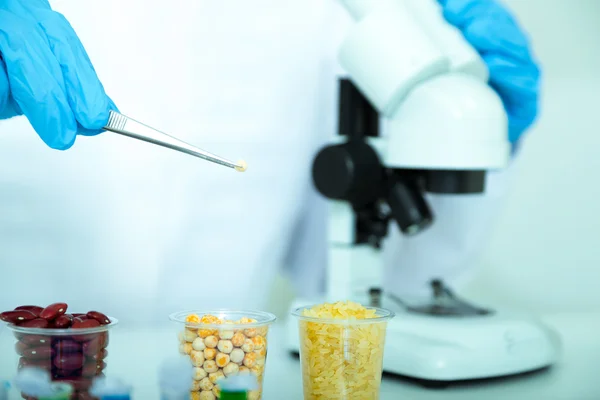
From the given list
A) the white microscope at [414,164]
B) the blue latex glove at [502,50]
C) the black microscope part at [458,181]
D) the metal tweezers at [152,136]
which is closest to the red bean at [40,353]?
the metal tweezers at [152,136]

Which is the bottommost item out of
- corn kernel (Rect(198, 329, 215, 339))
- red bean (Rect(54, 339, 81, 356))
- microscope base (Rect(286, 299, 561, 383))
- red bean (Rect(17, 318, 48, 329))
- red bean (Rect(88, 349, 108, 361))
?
microscope base (Rect(286, 299, 561, 383))

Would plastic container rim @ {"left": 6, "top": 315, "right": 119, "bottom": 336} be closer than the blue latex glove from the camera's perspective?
Yes

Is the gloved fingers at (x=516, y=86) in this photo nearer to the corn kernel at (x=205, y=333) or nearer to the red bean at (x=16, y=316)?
the corn kernel at (x=205, y=333)

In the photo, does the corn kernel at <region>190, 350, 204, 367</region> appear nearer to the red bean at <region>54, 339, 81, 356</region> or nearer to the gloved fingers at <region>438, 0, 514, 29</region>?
the red bean at <region>54, 339, 81, 356</region>

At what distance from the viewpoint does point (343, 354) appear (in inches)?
30.6

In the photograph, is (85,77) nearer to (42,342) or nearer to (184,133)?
(42,342)

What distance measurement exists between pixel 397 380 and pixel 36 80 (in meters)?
0.65

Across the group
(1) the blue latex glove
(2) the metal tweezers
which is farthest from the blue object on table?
(1) the blue latex glove

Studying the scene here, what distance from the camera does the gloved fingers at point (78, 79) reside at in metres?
0.84

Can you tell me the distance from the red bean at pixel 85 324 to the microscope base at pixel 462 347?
463 millimetres

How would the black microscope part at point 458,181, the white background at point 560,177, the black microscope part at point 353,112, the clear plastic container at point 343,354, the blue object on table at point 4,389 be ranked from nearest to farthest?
1. the blue object on table at point 4,389
2. the clear plastic container at point 343,354
3. the black microscope part at point 458,181
4. the black microscope part at point 353,112
5. the white background at point 560,177

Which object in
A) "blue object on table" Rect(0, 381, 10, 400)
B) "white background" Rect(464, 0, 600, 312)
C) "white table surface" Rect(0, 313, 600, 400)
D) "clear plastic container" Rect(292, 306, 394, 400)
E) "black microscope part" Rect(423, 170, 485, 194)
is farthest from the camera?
"white background" Rect(464, 0, 600, 312)

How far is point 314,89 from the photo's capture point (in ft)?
4.80

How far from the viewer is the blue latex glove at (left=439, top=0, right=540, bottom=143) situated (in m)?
1.21
